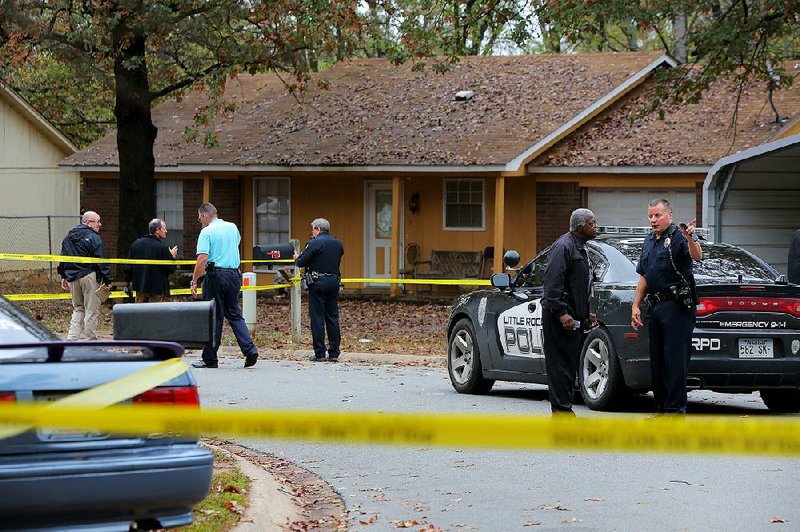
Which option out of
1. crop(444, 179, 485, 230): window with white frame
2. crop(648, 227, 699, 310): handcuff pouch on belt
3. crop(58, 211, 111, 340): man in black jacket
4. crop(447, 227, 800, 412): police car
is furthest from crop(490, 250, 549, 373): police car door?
crop(444, 179, 485, 230): window with white frame

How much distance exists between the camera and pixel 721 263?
42.8 ft

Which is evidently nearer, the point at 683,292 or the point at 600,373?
the point at 683,292

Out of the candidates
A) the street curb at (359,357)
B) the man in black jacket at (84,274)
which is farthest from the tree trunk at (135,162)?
the man in black jacket at (84,274)

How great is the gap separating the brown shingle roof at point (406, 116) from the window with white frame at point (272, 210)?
1387 millimetres

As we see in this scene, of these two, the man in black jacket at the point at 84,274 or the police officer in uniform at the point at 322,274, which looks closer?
the police officer in uniform at the point at 322,274

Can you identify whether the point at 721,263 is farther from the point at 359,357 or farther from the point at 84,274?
the point at 84,274

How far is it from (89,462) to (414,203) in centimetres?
2559

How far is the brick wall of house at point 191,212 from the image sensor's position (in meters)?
33.6

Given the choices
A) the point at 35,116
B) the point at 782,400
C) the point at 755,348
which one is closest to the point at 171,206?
the point at 35,116

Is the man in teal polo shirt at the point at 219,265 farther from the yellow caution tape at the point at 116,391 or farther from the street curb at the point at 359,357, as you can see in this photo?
the yellow caution tape at the point at 116,391

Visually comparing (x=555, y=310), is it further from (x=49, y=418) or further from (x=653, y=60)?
(x=653, y=60)

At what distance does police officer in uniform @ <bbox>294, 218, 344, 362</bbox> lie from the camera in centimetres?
1797

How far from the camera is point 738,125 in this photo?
2872 centimetres

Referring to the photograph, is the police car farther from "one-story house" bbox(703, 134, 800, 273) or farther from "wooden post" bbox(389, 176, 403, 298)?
"wooden post" bbox(389, 176, 403, 298)
